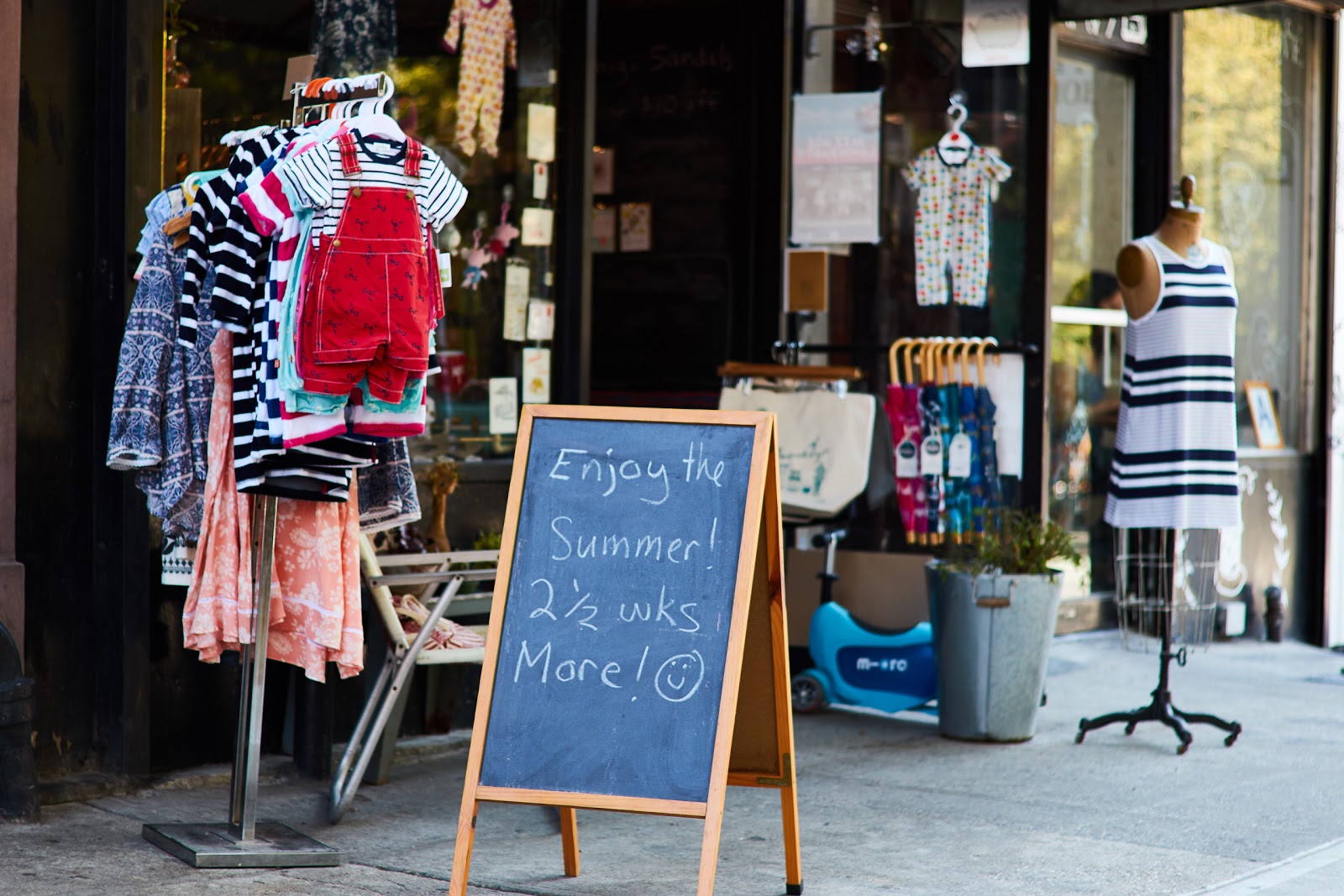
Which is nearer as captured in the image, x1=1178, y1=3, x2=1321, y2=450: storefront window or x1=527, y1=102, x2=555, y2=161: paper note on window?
x1=527, y1=102, x2=555, y2=161: paper note on window

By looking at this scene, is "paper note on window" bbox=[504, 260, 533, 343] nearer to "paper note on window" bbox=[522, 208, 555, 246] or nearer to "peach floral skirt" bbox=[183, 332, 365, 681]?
"paper note on window" bbox=[522, 208, 555, 246]

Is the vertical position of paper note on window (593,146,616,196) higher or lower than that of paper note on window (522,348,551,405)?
higher

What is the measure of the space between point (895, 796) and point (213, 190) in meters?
2.90

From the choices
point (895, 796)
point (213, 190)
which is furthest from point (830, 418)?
point (213, 190)

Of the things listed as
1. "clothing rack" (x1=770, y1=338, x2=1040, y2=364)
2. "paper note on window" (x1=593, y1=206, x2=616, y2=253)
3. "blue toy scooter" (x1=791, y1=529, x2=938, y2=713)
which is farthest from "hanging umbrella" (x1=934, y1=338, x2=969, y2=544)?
"paper note on window" (x1=593, y1=206, x2=616, y2=253)

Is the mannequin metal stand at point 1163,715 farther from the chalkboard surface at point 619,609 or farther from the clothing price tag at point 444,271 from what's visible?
the clothing price tag at point 444,271

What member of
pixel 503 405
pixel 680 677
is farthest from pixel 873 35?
pixel 680 677

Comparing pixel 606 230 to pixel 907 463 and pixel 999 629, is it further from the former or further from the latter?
pixel 999 629

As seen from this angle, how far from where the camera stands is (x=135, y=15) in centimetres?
530

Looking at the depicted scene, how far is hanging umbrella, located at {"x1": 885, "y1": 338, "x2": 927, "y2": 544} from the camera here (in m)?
7.23

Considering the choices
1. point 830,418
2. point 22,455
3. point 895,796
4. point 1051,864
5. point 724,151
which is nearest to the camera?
point 1051,864

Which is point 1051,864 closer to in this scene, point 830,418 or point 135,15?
point 830,418

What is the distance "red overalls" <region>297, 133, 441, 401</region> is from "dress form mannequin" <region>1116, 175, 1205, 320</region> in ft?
9.75

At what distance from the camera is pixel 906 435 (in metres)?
7.25
